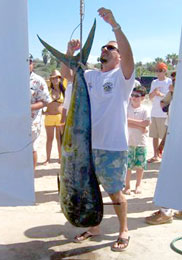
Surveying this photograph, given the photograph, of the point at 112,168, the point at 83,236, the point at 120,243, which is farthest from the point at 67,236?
the point at 112,168

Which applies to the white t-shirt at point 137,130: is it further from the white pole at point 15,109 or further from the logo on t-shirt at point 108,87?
the white pole at point 15,109

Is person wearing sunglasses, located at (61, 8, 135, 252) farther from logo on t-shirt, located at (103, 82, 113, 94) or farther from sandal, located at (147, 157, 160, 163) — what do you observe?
sandal, located at (147, 157, 160, 163)

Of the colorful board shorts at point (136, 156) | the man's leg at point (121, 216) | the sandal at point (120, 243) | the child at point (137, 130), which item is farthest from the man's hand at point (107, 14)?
the colorful board shorts at point (136, 156)

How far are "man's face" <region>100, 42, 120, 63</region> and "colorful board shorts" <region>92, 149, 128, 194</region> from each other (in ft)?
2.72

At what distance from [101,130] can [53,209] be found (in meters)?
1.74

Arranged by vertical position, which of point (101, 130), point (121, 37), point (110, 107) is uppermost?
point (121, 37)

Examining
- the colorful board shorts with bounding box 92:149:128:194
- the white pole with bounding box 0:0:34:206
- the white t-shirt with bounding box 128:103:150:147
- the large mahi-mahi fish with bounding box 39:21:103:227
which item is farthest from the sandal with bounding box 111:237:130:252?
the white t-shirt with bounding box 128:103:150:147

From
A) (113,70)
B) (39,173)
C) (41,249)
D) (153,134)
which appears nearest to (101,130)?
(113,70)

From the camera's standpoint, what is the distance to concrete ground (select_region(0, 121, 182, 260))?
341 centimetres

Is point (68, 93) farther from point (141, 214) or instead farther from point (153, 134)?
point (153, 134)

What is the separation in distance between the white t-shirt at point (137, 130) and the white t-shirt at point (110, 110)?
5.83 feet

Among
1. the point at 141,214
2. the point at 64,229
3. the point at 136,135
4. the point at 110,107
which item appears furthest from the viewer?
the point at 136,135

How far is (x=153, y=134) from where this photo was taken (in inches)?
290

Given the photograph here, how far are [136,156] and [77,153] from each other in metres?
2.55
